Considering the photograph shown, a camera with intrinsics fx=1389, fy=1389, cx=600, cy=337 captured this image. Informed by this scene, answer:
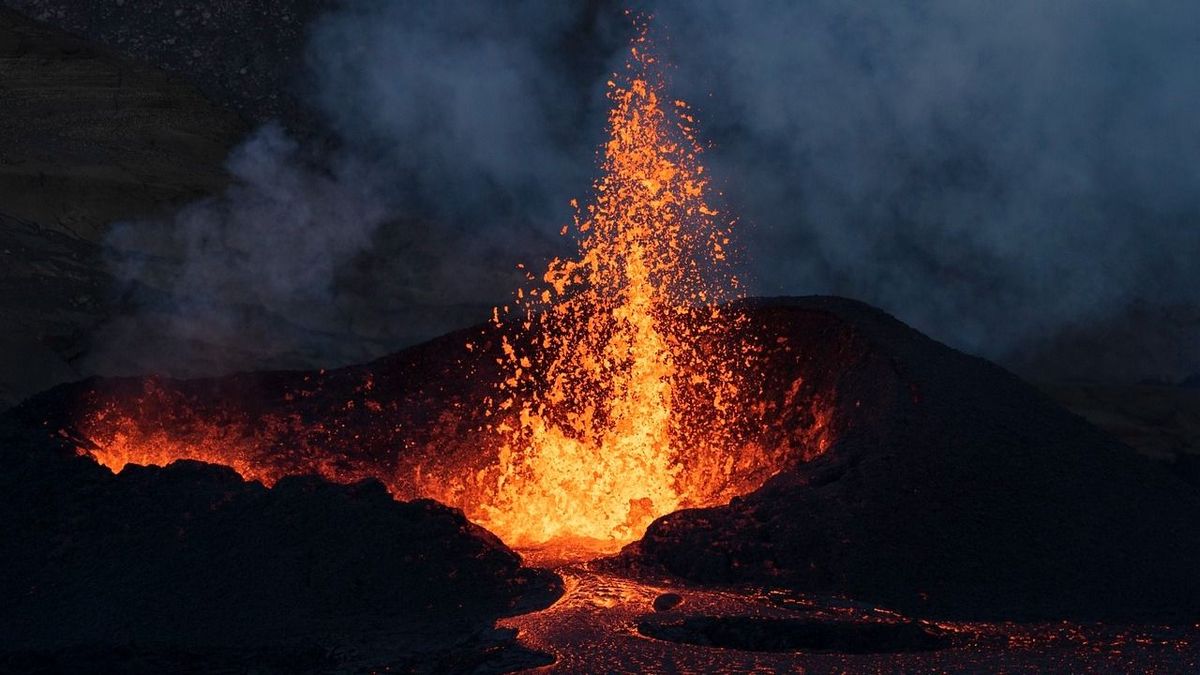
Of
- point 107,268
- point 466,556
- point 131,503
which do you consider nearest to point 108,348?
point 107,268

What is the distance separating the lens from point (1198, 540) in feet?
24.3

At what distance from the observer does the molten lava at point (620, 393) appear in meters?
8.88

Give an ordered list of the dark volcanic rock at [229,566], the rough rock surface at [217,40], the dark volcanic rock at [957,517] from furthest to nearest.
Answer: the rough rock surface at [217,40] → the dark volcanic rock at [957,517] → the dark volcanic rock at [229,566]

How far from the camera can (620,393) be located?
9766 mm

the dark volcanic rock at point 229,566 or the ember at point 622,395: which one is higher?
the ember at point 622,395

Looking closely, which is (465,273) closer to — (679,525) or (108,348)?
(108,348)

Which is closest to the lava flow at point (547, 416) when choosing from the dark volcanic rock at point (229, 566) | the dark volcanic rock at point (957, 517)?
the dark volcanic rock at point (957, 517)

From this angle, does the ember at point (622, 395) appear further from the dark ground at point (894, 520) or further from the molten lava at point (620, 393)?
the dark ground at point (894, 520)

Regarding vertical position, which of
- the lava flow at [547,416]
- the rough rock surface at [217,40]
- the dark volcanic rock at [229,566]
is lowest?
the dark volcanic rock at [229,566]

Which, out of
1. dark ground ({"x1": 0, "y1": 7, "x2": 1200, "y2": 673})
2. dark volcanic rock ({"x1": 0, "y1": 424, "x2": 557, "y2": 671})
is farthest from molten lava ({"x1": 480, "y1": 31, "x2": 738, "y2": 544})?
dark volcanic rock ({"x1": 0, "y1": 424, "x2": 557, "y2": 671})

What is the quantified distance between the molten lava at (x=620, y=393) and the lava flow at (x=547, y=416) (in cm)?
1

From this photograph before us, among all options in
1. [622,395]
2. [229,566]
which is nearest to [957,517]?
[622,395]

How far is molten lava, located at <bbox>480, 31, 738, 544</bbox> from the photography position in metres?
8.88

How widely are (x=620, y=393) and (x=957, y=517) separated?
326cm
